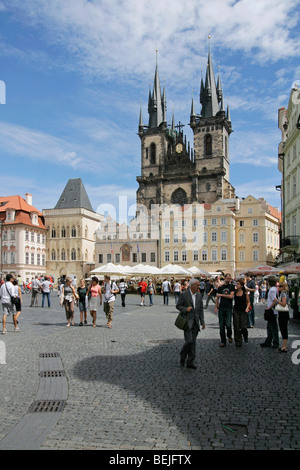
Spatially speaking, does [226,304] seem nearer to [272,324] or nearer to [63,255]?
[272,324]

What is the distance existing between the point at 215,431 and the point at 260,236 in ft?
195

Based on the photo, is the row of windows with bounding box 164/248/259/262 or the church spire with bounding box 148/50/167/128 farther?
the church spire with bounding box 148/50/167/128

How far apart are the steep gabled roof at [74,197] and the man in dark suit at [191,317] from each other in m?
65.4

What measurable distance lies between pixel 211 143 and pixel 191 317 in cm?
7497

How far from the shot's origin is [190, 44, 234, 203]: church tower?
76.7 meters

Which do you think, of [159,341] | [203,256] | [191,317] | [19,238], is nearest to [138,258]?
[203,256]

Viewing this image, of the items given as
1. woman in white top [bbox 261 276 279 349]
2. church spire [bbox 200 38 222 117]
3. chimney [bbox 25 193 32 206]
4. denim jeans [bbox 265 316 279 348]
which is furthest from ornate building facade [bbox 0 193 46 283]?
denim jeans [bbox 265 316 279 348]

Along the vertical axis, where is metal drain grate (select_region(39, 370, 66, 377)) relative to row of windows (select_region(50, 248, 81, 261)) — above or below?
below

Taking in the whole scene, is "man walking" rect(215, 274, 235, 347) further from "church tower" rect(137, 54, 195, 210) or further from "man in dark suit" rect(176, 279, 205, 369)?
"church tower" rect(137, 54, 195, 210)

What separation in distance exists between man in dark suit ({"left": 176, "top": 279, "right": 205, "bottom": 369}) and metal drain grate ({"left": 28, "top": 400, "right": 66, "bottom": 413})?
273cm

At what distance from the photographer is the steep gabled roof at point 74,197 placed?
73.6 meters

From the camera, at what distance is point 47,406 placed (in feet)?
18.9

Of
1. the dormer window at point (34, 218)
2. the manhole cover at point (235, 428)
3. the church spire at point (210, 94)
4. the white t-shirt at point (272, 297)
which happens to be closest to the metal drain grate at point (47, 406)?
the manhole cover at point (235, 428)

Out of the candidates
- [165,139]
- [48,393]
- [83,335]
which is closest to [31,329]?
[83,335]
